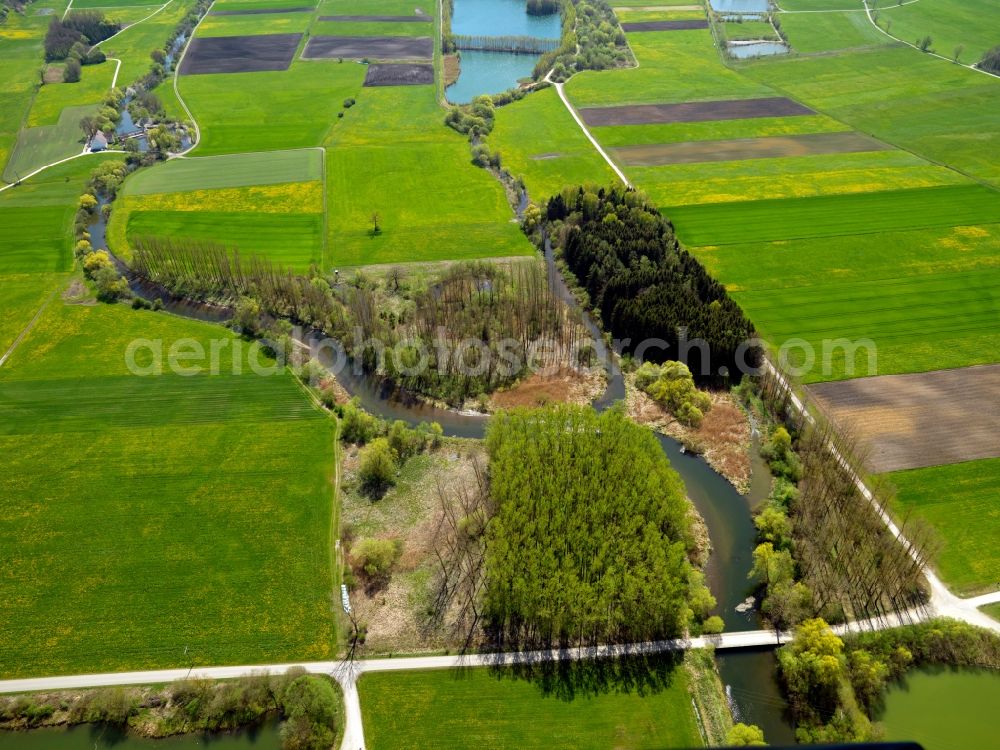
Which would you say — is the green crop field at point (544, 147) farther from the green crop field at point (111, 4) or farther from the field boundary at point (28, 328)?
the green crop field at point (111, 4)

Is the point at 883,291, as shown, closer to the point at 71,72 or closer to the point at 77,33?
Result: the point at 71,72

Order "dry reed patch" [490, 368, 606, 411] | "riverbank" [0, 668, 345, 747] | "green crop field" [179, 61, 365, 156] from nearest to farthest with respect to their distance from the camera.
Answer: "riverbank" [0, 668, 345, 747], "dry reed patch" [490, 368, 606, 411], "green crop field" [179, 61, 365, 156]

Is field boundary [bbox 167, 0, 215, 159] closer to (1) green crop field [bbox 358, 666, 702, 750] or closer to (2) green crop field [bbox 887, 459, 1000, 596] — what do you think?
(1) green crop field [bbox 358, 666, 702, 750]

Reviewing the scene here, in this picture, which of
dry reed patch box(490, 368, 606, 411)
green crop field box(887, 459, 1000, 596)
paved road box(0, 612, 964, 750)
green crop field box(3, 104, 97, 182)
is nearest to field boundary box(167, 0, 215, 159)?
green crop field box(3, 104, 97, 182)

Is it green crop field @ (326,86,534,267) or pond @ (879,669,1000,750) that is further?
green crop field @ (326,86,534,267)

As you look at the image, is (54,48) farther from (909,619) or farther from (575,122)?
(909,619)

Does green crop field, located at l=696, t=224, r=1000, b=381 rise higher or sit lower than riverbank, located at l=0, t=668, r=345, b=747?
higher
